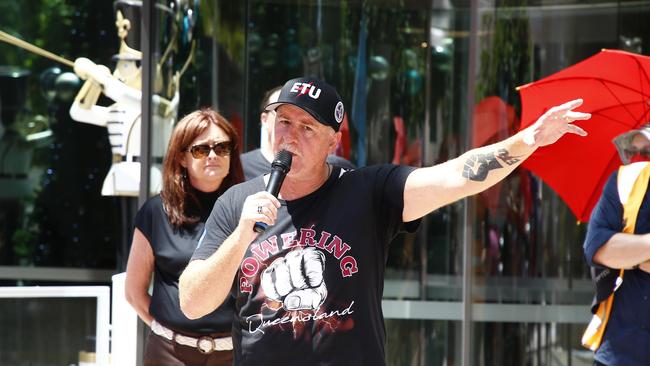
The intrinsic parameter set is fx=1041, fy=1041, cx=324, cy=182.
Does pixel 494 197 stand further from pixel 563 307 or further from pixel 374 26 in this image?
pixel 374 26

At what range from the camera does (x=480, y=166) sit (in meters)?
2.65

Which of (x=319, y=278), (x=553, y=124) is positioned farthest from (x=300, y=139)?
Answer: (x=553, y=124)

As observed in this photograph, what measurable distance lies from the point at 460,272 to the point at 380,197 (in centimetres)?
388

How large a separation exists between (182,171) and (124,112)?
267 centimetres

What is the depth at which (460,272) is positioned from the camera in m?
6.58

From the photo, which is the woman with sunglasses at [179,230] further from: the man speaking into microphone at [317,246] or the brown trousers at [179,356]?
the man speaking into microphone at [317,246]

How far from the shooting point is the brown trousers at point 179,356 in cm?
385

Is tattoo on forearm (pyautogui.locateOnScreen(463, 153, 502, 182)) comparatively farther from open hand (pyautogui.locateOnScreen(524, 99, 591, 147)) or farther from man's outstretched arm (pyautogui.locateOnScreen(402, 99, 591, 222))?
open hand (pyautogui.locateOnScreen(524, 99, 591, 147))

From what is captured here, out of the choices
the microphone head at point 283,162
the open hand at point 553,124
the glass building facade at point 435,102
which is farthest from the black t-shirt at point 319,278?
the glass building facade at point 435,102

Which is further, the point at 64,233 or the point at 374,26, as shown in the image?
the point at 64,233

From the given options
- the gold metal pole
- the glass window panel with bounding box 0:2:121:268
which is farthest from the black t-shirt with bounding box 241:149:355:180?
the gold metal pole

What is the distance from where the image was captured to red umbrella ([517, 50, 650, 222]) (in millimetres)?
4395

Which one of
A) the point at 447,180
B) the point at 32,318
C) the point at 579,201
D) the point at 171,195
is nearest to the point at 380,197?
the point at 447,180

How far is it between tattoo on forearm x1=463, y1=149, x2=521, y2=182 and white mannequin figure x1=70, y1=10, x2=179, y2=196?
4.21 meters
